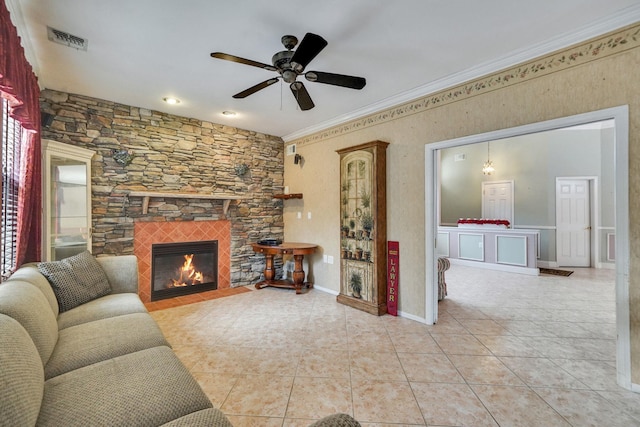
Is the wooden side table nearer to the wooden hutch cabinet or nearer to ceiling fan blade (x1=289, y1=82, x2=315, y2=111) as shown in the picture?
the wooden hutch cabinet

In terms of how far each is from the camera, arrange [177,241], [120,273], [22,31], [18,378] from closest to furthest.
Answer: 1. [18,378]
2. [22,31]
3. [120,273]
4. [177,241]

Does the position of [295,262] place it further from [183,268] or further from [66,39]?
[66,39]

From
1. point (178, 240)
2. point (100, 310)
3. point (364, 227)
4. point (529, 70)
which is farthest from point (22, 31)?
point (529, 70)

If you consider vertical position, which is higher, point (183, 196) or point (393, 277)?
point (183, 196)

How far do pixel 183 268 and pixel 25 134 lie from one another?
7.86ft

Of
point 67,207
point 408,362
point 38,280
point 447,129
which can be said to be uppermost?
point 447,129

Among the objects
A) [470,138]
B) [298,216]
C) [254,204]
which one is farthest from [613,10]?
[254,204]

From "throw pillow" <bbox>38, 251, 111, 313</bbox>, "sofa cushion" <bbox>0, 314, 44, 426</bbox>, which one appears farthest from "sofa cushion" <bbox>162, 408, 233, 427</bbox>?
"throw pillow" <bbox>38, 251, 111, 313</bbox>

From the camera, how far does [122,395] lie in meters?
1.18

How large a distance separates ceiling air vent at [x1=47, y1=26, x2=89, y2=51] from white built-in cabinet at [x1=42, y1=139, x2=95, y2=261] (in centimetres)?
108

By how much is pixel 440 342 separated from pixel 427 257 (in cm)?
86

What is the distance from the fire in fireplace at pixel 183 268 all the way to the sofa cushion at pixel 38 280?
6.14ft

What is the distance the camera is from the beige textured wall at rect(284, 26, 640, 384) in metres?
2.03

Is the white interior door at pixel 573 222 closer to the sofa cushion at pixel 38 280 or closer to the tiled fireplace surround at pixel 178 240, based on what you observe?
the tiled fireplace surround at pixel 178 240
